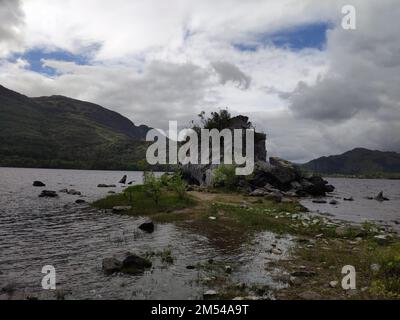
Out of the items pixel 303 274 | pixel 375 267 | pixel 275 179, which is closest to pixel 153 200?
pixel 303 274

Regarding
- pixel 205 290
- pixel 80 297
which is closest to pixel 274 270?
pixel 205 290

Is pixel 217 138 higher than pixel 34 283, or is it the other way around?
pixel 217 138

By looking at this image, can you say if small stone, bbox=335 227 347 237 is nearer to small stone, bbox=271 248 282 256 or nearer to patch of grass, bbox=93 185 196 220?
small stone, bbox=271 248 282 256

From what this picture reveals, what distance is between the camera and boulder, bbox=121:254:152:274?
69.6ft

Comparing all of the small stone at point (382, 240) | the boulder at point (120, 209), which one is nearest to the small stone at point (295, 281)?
the small stone at point (382, 240)

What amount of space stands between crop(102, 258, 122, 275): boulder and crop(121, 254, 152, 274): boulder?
293mm

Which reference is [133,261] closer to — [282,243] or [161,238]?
[161,238]

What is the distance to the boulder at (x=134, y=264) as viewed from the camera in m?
21.2

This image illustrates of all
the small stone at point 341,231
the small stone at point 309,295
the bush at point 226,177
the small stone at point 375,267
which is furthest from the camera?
the bush at point 226,177

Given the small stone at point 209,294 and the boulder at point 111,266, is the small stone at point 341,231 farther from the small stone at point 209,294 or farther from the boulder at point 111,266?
the boulder at point 111,266

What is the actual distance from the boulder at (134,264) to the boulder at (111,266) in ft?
0.96

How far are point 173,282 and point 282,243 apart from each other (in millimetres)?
14005

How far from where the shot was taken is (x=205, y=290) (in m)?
→ 18.0
